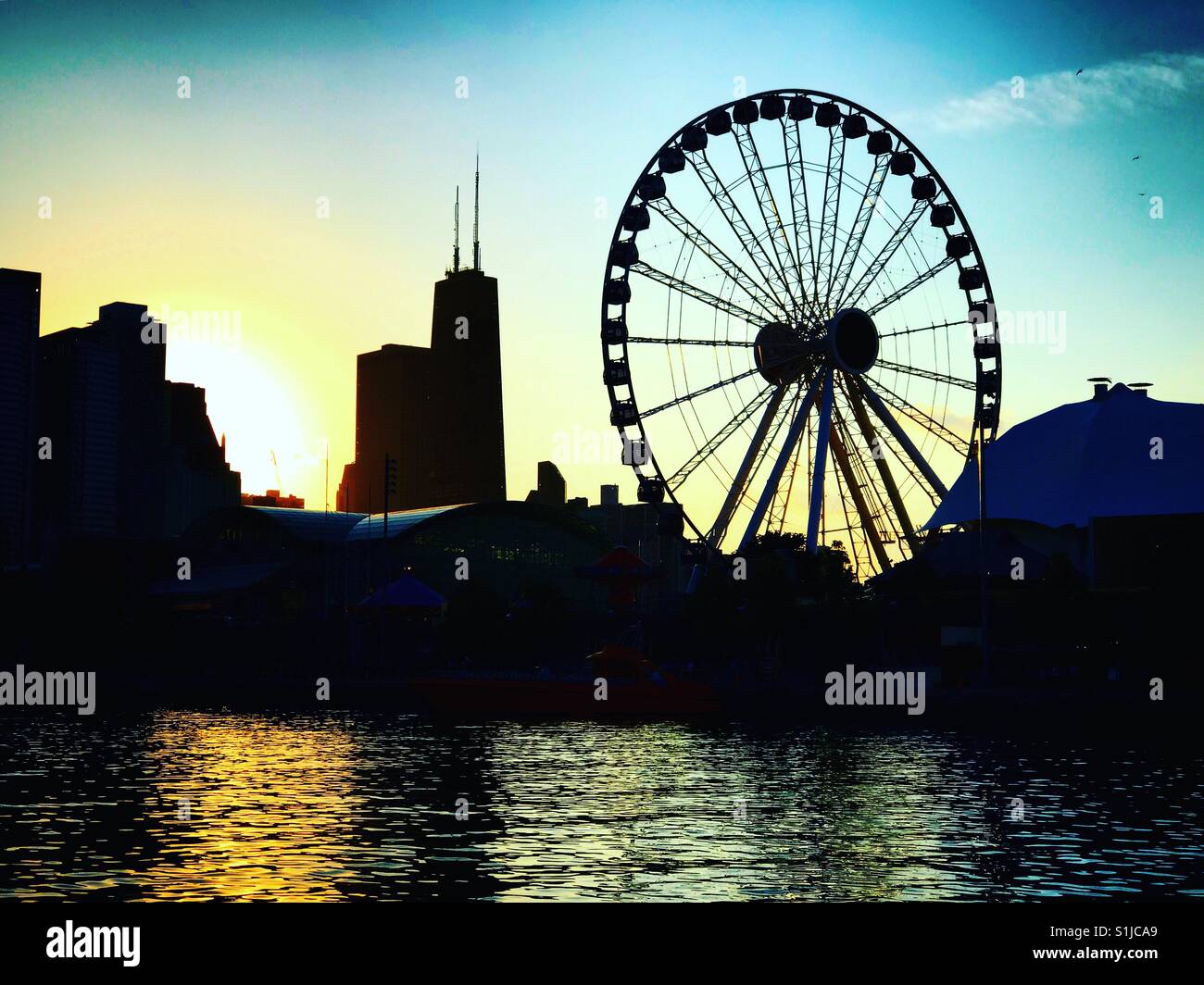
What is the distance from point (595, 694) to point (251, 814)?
40.3 m

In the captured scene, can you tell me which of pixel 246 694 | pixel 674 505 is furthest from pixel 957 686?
pixel 246 694

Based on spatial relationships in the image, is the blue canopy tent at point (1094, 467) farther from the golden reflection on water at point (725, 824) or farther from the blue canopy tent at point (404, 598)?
the golden reflection on water at point (725, 824)

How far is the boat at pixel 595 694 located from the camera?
74.0m

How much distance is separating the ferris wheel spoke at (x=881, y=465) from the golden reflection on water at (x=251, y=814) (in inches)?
1404

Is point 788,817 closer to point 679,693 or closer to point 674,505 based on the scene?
point 679,693

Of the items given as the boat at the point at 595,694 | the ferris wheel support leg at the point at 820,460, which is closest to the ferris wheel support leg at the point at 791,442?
the ferris wheel support leg at the point at 820,460

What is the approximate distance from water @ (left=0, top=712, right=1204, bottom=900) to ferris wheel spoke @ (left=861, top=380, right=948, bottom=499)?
29780mm

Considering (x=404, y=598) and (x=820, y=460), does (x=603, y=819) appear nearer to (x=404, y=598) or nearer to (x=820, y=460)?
(x=820, y=460)

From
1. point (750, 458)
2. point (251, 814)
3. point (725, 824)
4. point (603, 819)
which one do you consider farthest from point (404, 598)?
point (725, 824)

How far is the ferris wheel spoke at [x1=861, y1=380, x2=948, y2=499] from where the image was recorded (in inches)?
3457

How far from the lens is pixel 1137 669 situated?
80250mm

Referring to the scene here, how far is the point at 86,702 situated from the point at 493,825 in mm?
69360

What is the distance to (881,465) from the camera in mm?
89938
